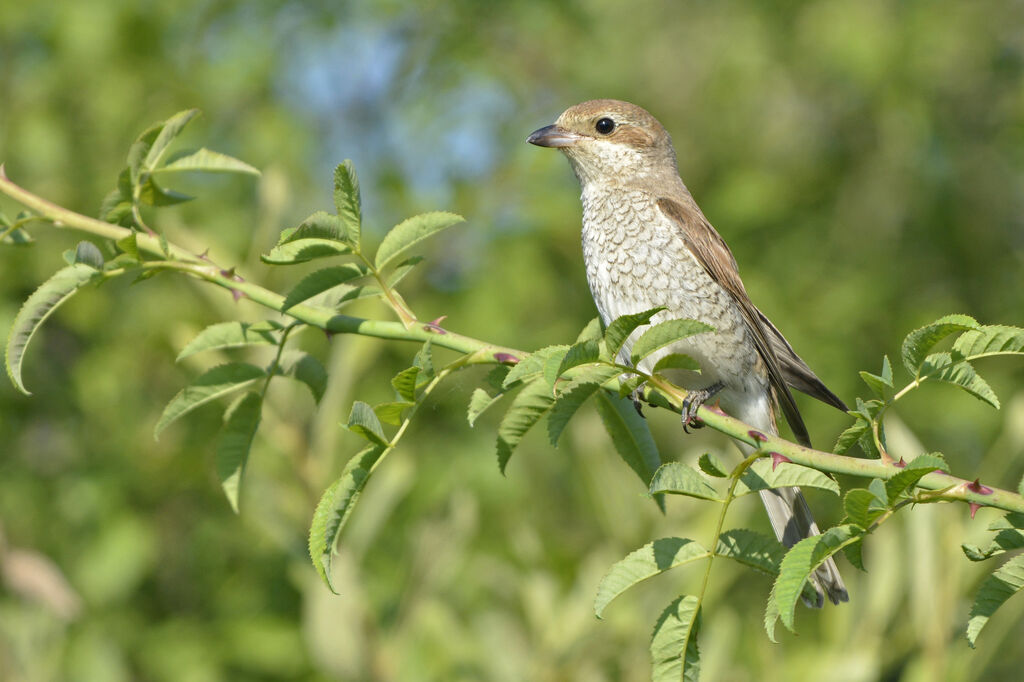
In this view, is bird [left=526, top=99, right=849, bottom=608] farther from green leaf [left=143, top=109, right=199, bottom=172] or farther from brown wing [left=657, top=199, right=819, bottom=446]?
green leaf [left=143, top=109, right=199, bottom=172]

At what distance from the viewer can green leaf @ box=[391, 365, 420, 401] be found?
1955mm

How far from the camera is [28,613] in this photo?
371 cm

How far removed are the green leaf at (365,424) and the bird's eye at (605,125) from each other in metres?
2.40

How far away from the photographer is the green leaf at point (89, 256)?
7.10ft

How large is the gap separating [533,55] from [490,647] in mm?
4519

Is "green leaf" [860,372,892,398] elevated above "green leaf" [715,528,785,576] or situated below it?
above

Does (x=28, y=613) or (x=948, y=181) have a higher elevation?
(x=948, y=181)

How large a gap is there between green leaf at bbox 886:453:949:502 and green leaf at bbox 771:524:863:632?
11 cm

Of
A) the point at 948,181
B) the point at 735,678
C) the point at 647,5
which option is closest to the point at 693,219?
the point at 735,678

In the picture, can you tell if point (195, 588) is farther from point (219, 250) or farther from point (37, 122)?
point (37, 122)

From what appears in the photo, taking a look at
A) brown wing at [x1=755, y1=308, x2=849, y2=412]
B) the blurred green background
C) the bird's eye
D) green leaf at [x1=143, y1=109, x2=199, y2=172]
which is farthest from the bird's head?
green leaf at [x1=143, y1=109, x2=199, y2=172]

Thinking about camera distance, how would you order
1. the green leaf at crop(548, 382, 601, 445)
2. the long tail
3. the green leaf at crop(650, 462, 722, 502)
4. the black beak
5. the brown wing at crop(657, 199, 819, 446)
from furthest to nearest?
the black beak → the brown wing at crop(657, 199, 819, 446) → the long tail → the green leaf at crop(548, 382, 601, 445) → the green leaf at crop(650, 462, 722, 502)

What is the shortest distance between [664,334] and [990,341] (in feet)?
1.86

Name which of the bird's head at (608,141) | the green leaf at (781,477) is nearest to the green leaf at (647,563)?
the green leaf at (781,477)
